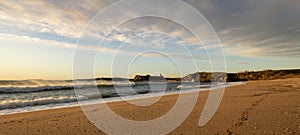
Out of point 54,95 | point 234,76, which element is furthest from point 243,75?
point 54,95

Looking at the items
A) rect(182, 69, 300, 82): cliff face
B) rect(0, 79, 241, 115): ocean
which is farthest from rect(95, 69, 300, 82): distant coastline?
rect(0, 79, 241, 115): ocean

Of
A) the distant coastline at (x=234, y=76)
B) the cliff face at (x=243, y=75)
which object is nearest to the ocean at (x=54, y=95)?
the cliff face at (x=243, y=75)

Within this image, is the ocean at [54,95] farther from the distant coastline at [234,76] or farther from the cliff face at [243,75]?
the distant coastline at [234,76]

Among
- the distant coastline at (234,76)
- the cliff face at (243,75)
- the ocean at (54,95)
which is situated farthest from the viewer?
the distant coastline at (234,76)

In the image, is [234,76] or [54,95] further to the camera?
[234,76]

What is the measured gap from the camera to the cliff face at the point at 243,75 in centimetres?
7875

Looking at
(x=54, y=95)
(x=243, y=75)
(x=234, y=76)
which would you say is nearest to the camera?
(x=54, y=95)

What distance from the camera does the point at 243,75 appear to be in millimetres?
93250

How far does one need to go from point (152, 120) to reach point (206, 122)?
1789mm

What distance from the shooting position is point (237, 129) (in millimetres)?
6066

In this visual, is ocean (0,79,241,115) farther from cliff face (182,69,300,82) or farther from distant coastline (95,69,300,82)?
distant coastline (95,69,300,82)

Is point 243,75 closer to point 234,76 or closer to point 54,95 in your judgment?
point 234,76

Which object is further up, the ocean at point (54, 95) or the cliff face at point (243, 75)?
the cliff face at point (243, 75)

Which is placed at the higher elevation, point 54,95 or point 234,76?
point 234,76
